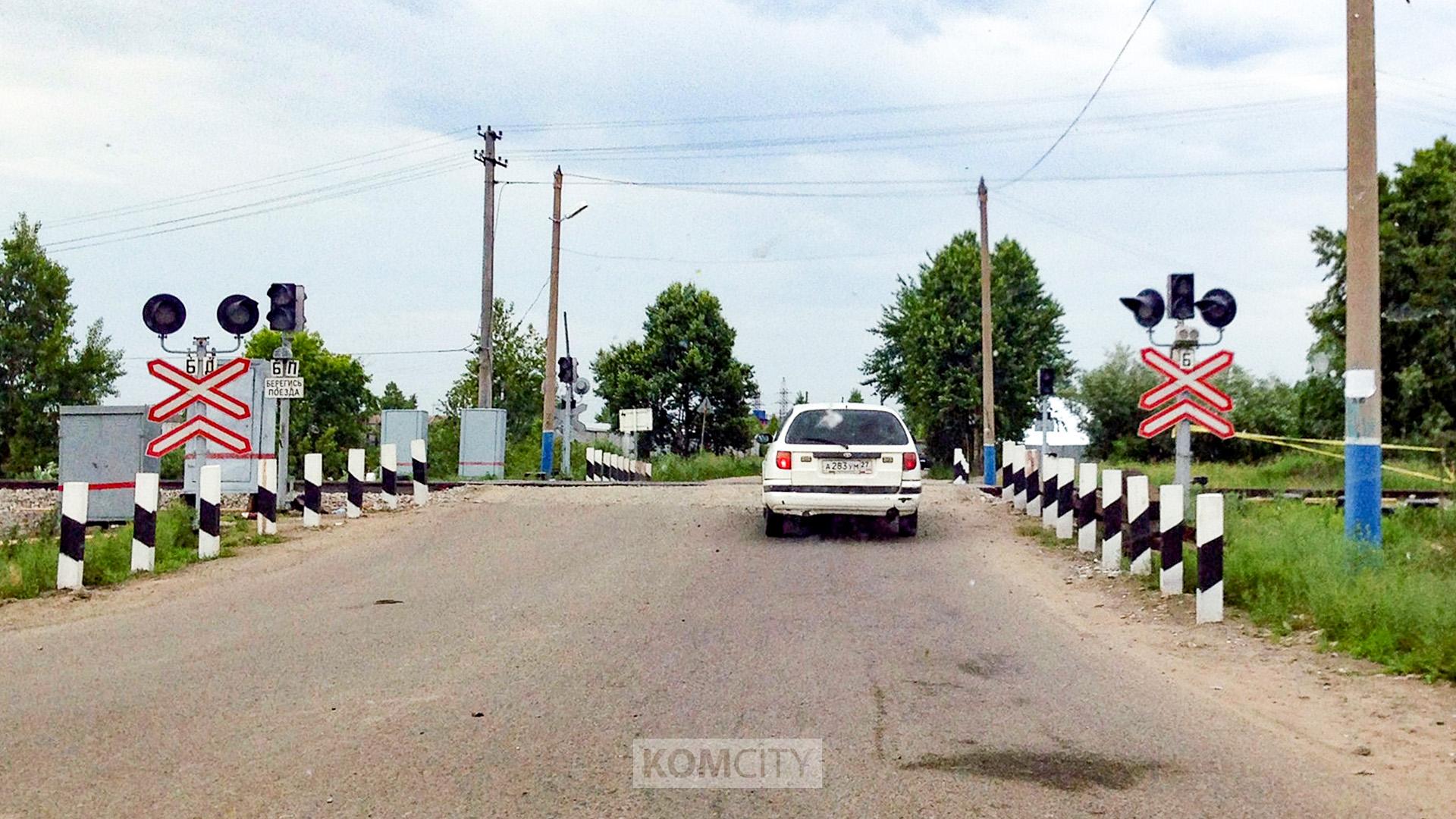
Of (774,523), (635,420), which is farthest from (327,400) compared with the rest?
(774,523)

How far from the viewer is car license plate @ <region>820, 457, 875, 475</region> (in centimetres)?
1577

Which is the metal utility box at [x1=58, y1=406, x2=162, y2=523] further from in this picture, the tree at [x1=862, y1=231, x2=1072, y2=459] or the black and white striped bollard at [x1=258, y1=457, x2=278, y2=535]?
the tree at [x1=862, y1=231, x2=1072, y2=459]

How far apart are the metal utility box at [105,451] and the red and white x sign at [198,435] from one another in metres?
4.97

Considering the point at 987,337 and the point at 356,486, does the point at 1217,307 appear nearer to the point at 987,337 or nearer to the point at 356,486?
the point at 356,486

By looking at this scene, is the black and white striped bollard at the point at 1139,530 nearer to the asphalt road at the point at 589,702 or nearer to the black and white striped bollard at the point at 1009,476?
the asphalt road at the point at 589,702

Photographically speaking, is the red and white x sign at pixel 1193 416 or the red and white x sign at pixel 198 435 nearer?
the red and white x sign at pixel 1193 416

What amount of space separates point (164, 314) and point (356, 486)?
152 inches

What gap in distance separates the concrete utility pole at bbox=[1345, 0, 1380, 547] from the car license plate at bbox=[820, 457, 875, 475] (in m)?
5.75

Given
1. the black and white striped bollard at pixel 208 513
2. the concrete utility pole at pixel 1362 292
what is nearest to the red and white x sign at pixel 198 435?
the black and white striped bollard at pixel 208 513

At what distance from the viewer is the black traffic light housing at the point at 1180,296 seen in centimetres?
1395

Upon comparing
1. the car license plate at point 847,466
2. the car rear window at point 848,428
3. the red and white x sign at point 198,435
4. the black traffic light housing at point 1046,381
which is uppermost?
the black traffic light housing at point 1046,381

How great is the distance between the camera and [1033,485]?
772 inches

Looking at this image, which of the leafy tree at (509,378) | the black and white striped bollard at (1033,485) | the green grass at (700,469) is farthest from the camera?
the leafy tree at (509,378)

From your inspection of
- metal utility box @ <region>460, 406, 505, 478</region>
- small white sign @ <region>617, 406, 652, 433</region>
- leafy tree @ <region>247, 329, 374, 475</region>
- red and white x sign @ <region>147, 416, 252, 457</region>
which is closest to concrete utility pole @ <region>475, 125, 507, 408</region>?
metal utility box @ <region>460, 406, 505, 478</region>
